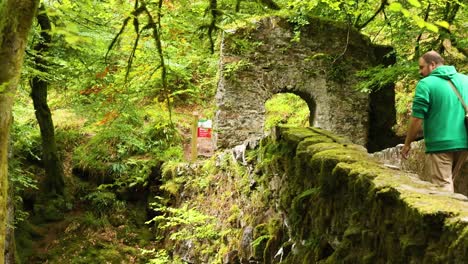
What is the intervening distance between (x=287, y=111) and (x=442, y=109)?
1345 cm

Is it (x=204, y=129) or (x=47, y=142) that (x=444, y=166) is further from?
(x=47, y=142)

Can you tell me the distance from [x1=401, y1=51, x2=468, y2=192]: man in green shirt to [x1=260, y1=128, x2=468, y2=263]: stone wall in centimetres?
62

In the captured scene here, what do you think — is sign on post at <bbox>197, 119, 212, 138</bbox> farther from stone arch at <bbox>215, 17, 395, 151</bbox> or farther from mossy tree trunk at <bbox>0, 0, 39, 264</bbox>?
mossy tree trunk at <bbox>0, 0, 39, 264</bbox>

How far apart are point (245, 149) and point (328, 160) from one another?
370cm

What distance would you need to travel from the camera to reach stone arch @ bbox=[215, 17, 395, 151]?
10922mm

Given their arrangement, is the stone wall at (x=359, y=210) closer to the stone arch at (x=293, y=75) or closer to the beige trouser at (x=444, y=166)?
the beige trouser at (x=444, y=166)

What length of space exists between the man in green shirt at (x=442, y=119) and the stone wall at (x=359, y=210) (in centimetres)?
62

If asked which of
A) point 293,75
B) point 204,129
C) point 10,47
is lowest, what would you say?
point 204,129

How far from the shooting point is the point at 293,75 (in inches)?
445

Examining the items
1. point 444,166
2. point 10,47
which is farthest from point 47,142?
point 444,166

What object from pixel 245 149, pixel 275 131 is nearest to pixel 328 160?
pixel 275 131

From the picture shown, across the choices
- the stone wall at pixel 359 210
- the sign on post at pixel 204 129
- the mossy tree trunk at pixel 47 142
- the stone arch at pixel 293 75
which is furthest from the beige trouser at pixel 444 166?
the mossy tree trunk at pixel 47 142

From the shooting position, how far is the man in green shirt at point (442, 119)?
3.73 metres

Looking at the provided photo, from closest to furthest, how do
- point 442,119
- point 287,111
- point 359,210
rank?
Answer: 1. point 359,210
2. point 442,119
3. point 287,111
